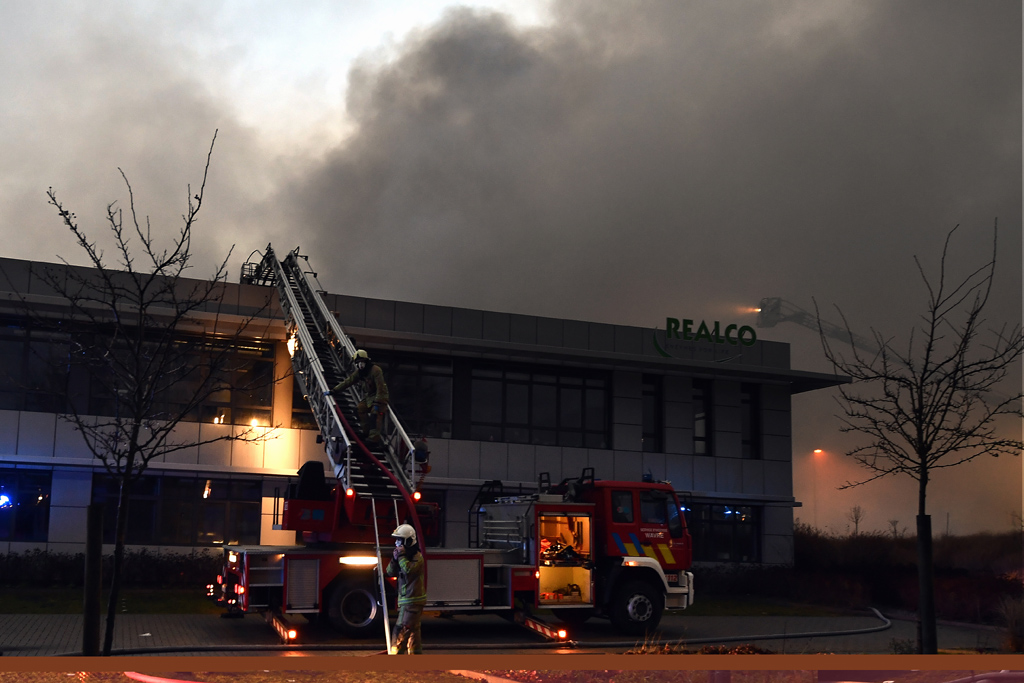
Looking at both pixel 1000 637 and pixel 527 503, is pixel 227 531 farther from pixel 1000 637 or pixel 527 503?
pixel 1000 637

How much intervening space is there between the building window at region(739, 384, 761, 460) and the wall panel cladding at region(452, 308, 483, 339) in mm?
8887

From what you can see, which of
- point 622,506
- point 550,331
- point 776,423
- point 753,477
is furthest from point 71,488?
point 776,423

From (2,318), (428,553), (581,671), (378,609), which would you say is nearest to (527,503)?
(428,553)

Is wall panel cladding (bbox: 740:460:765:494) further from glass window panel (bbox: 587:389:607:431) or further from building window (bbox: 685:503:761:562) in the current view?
glass window panel (bbox: 587:389:607:431)

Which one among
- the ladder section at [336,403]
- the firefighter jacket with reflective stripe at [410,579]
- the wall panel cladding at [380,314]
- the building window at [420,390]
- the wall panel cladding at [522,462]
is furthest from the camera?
the wall panel cladding at [522,462]

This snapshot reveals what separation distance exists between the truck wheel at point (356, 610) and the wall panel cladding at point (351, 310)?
11257 mm

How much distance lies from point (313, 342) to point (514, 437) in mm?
8558

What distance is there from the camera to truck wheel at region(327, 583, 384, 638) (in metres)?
13.4

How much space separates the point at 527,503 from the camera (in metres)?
15.3

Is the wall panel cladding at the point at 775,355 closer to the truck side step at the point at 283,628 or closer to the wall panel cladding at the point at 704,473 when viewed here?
the wall panel cladding at the point at 704,473

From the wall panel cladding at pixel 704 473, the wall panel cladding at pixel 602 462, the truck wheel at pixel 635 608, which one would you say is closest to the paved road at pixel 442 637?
the truck wheel at pixel 635 608

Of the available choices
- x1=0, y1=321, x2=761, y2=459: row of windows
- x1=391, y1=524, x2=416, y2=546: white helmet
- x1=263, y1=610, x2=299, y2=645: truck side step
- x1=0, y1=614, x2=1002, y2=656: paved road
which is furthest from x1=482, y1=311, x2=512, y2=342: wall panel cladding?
x1=391, y1=524, x2=416, y2=546: white helmet

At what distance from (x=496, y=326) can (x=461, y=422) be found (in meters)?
2.94

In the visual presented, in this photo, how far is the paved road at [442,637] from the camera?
12539mm
